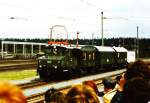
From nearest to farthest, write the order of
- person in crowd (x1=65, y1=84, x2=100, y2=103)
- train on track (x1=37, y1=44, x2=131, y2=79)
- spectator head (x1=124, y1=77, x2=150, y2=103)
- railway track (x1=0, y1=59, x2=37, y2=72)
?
1. person in crowd (x1=65, y1=84, x2=100, y2=103)
2. spectator head (x1=124, y1=77, x2=150, y2=103)
3. train on track (x1=37, y1=44, x2=131, y2=79)
4. railway track (x1=0, y1=59, x2=37, y2=72)

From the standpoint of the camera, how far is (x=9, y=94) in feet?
10.1

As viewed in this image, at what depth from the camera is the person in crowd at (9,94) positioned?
9.98 ft

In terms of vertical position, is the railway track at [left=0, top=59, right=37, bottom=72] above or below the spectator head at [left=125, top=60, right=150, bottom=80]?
below

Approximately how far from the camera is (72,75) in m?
38.5

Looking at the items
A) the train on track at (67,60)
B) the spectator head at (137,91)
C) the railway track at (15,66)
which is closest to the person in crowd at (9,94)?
the spectator head at (137,91)

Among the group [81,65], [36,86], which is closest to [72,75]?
[81,65]

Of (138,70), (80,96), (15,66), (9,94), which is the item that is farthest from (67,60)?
(9,94)

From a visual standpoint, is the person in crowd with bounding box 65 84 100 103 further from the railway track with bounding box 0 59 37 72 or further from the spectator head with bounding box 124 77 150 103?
the railway track with bounding box 0 59 37 72

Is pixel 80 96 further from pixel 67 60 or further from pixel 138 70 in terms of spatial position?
pixel 67 60

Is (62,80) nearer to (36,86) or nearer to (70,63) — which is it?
(70,63)

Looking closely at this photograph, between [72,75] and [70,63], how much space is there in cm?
213

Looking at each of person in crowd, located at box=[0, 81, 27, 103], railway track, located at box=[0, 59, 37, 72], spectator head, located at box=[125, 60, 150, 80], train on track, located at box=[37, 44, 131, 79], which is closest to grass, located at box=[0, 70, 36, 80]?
train on track, located at box=[37, 44, 131, 79]

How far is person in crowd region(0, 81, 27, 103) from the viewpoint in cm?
304

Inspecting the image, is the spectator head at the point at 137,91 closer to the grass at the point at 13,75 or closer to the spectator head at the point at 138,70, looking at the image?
the spectator head at the point at 138,70
